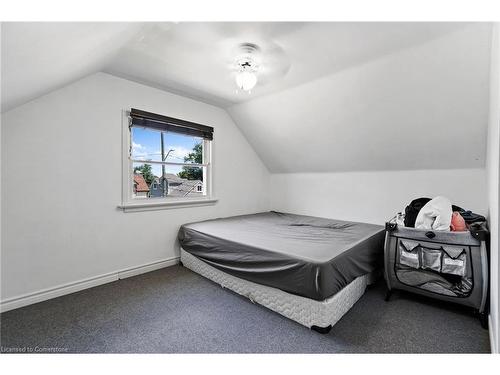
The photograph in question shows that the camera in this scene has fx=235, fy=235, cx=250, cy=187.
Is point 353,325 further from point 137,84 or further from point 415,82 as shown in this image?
point 137,84

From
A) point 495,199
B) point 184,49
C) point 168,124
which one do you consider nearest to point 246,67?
point 184,49

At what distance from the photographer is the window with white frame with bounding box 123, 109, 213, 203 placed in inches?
102

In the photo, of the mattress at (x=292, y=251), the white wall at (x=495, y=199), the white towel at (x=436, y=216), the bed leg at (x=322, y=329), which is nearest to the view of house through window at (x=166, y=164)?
the mattress at (x=292, y=251)

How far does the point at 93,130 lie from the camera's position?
7.56 feet

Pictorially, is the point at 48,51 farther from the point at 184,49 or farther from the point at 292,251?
the point at 292,251

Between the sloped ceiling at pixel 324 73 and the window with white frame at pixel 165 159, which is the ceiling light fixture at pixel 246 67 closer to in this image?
the sloped ceiling at pixel 324 73

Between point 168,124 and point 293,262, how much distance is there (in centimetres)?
215

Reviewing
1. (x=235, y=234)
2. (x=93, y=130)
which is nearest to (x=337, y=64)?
(x=235, y=234)

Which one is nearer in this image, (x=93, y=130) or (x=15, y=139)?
(x=15, y=139)

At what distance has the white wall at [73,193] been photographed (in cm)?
191

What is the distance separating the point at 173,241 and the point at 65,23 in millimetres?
2358

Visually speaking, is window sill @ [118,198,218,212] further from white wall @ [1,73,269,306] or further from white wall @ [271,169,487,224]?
white wall @ [271,169,487,224]

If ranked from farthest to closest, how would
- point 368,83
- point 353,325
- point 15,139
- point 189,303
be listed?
point 368,83 → point 189,303 → point 15,139 → point 353,325

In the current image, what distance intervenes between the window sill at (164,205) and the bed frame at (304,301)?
100 cm
